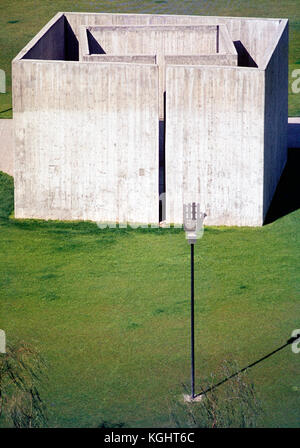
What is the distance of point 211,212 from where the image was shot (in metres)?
21.9

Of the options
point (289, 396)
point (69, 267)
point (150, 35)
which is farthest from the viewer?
point (150, 35)

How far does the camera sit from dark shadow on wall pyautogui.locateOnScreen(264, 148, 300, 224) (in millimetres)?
22922

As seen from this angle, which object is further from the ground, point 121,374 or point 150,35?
point 150,35

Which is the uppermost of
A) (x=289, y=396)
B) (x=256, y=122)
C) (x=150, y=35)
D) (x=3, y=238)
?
(x=150, y=35)

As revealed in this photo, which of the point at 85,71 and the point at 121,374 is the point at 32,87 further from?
the point at 121,374

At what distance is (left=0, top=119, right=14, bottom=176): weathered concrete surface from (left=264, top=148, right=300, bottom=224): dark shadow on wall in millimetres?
6216

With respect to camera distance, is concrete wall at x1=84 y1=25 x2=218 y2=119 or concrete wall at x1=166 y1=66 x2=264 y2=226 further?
concrete wall at x1=84 y1=25 x2=218 y2=119

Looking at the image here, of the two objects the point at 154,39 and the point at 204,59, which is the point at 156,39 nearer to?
the point at 154,39

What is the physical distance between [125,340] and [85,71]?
6.74 meters

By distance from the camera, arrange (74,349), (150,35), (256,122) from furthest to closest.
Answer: (150,35)
(256,122)
(74,349)

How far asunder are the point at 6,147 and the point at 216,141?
718cm

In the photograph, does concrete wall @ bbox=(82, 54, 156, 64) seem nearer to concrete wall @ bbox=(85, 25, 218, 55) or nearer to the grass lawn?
the grass lawn

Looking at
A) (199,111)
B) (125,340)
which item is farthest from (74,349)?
(199,111)

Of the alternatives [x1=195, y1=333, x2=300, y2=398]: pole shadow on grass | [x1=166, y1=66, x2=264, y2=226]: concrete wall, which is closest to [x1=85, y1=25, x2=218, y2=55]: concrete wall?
[x1=166, y1=66, x2=264, y2=226]: concrete wall
